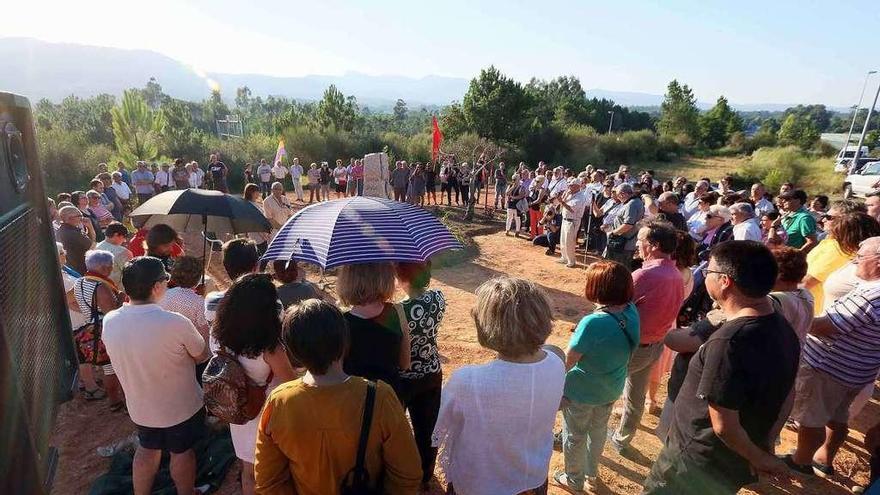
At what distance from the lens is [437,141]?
1477 cm

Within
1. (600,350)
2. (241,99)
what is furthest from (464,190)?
(241,99)

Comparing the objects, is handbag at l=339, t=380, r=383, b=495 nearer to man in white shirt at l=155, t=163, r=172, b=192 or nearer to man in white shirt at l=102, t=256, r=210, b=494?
man in white shirt at l=102, t=256, r=210, b=494

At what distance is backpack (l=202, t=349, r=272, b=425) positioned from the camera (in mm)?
2189

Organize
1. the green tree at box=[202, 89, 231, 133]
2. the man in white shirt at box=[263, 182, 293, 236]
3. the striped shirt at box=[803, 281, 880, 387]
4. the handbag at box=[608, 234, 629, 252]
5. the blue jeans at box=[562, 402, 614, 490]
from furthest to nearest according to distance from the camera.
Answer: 1. the green tree at box=[202, 89, 231, 133]
2. the man in white shirt at box=[263, 182, 293, 236]
3. the handbag at box=[608, 234, 629, 252]
4. the blue jeans at box=[562, 402, 614, 490]
5. the striped shirt at box=[803, 281, 880, 387]

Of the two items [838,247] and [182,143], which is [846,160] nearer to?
[838,247]

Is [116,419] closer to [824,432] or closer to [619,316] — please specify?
[619,316]

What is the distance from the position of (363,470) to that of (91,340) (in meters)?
3.20

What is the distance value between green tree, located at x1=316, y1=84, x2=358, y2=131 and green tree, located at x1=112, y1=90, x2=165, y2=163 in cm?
993

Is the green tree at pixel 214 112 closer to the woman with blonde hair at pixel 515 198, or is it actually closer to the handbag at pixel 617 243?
the woman with blonde hair at pixel 515 198

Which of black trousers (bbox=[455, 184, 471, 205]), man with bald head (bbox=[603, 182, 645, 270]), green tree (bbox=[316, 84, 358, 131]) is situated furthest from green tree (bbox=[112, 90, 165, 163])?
man with bald head (bbox=[603, 182, 645, 270])

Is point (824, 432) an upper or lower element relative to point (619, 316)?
lower

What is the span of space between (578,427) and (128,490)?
3.23m

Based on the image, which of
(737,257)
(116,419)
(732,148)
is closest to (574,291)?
(737,257)

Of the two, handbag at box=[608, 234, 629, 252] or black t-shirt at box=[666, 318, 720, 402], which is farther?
handbag at box=[608, 234, 629, 252]
